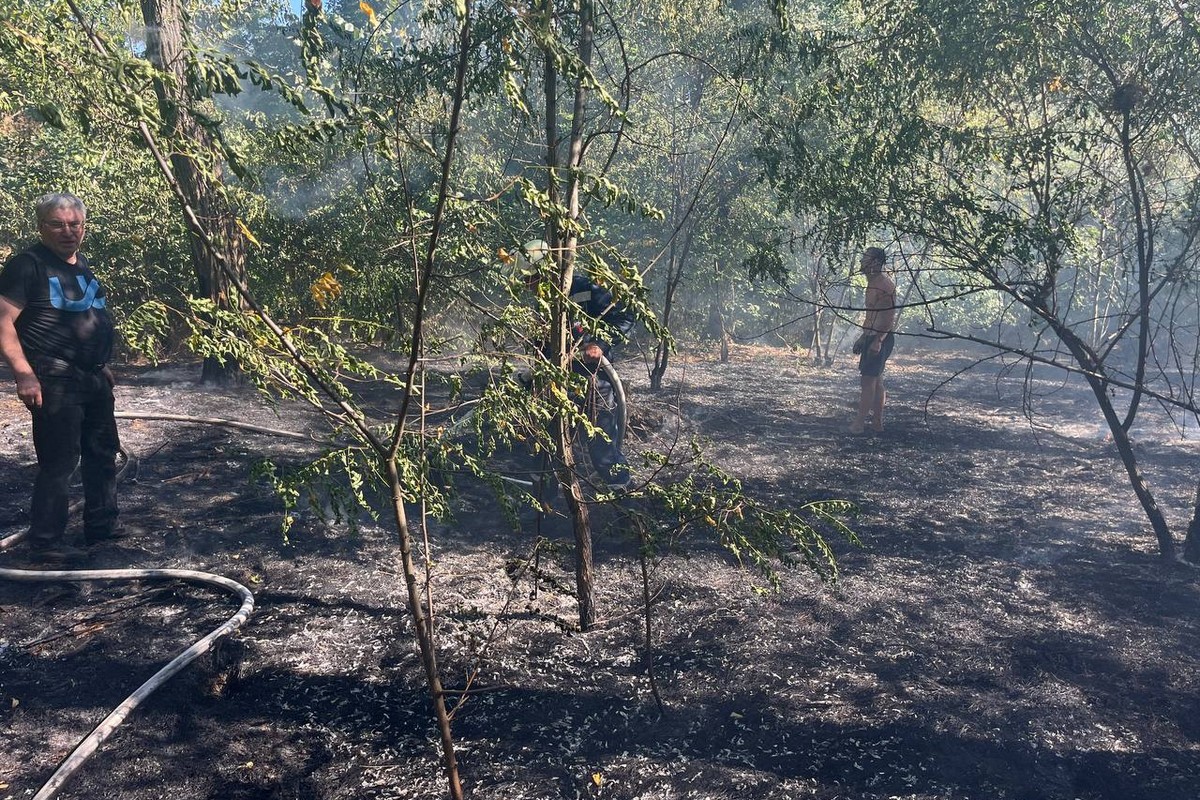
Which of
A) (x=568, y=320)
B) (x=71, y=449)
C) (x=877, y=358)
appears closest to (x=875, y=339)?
(x=877, y=358)

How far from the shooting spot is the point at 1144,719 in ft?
12.5

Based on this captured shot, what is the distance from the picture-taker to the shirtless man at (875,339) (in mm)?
7539

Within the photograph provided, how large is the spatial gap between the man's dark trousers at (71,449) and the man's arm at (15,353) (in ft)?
0.62

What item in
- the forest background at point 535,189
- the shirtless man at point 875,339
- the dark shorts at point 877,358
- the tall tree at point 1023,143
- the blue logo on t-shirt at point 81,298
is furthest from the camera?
the dark shorts at point 877,358

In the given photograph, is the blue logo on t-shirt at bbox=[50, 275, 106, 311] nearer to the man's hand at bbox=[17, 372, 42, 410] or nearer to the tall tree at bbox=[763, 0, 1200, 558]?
the man's hand at bbox=[17, 372, 42, 410]

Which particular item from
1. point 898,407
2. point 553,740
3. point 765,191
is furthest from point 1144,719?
point 765,191

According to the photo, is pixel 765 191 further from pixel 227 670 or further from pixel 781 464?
pixel 227 670

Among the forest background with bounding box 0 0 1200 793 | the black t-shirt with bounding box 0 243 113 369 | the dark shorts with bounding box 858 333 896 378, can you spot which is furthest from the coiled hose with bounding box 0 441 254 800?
the dark shorts with bounding box 858 333 896 378

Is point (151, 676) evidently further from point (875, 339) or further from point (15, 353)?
point (875, 339)

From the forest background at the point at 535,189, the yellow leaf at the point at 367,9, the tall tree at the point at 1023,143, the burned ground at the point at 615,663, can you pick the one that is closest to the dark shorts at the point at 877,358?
the forest background at the point at 535,189

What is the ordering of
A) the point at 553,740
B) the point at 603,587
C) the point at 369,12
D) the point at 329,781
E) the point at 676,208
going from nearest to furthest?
the point at 369,12 < the point at 329,781 < the point at 553,740 < the point at 603,587 < the point at 676,208

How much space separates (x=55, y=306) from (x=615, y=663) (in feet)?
11.2

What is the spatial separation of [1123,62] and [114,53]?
6021 millimetres

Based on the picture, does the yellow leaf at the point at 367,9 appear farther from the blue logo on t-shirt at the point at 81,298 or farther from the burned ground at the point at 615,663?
the blue logo on t-shirt at the point at 81,298
